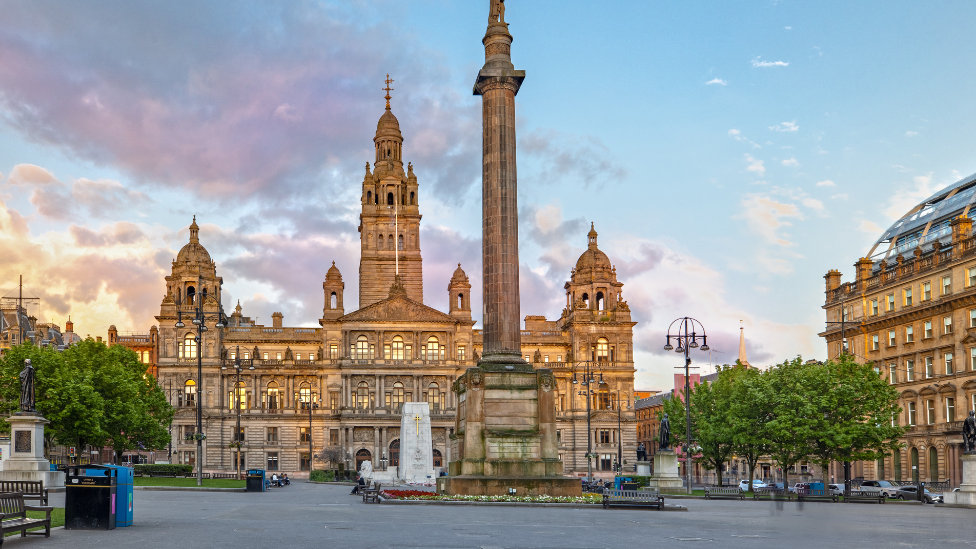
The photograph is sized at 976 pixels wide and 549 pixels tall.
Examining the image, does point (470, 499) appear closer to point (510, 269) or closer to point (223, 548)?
point (510, 269)

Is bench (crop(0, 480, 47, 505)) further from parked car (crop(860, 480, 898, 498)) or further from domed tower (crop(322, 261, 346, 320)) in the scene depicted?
domed tower (crop(322, 261, 346, 320))

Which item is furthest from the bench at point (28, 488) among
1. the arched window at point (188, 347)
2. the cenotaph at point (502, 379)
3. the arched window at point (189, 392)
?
the arched window at point (188, 347)

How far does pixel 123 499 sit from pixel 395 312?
94.4 m

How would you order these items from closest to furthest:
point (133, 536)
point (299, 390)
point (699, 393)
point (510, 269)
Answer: point (133, 536)
point (510, 269)
point (699, 393)
point (299, 390)

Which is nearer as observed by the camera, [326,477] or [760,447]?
[760,447]

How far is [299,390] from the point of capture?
120000 mm

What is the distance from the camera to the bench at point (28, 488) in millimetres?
29188

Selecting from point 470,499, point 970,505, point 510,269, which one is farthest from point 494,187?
point 970,505

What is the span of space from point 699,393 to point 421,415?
105 ft

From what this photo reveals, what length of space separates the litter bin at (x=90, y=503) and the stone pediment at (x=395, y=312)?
9434cm

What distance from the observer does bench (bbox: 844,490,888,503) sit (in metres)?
52.0

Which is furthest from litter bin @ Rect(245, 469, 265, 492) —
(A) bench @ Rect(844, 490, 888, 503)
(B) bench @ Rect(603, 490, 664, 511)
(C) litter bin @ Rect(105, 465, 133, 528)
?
(C) litter bin @ Rect(105, 465, 133, 528)

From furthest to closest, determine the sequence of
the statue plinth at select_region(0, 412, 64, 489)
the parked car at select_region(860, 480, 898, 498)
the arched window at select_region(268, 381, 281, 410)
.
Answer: the arched window at select_region(268, 381, 281, 410), the parked car at select_region(860, 480, 898, 498), the statue plinth at select_region(0, 412, 64, 489)

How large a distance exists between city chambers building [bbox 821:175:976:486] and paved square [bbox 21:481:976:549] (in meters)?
37.7
